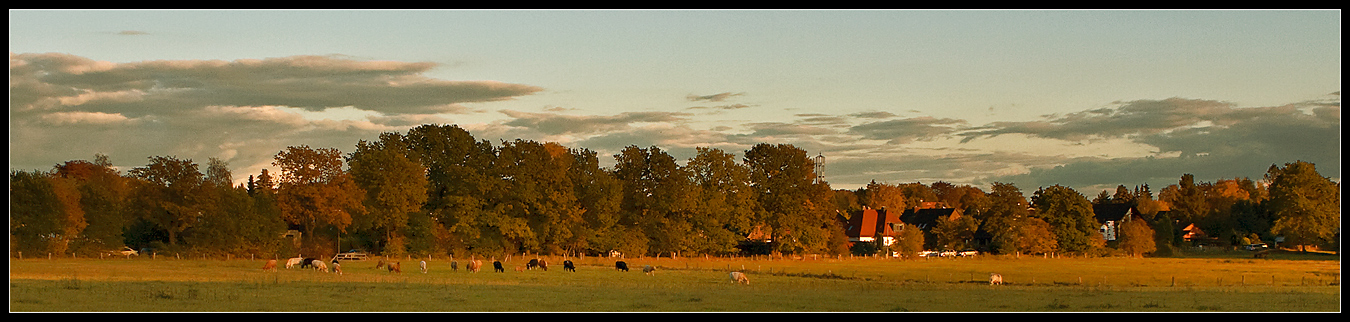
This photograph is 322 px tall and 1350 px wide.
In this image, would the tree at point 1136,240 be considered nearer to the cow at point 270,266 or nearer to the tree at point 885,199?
the tree at point 885,199

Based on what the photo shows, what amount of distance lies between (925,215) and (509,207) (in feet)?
188

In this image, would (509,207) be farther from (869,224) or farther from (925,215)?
(925,215)

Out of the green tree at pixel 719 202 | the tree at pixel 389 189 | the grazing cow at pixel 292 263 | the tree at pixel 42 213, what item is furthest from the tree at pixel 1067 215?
the tree at pixel 42 213

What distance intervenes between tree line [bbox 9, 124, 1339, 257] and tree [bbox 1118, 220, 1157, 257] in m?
0.15

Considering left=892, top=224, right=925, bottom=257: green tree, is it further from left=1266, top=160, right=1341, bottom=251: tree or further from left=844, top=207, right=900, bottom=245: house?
left=1266, top=160, right=1341, bottom=251: tree

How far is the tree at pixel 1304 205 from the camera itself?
80.6 meters

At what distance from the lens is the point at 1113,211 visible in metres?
108

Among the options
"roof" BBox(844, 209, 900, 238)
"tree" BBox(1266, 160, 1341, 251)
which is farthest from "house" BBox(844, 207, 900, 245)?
"tree" BBox(1266, 160, 1341, 251)

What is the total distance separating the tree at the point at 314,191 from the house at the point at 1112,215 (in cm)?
7139

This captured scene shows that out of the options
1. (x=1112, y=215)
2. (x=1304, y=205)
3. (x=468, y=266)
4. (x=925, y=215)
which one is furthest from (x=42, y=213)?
(x=1112, y=215)

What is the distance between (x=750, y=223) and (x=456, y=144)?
852 inches

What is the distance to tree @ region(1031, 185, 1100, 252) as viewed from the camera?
86.8 m
